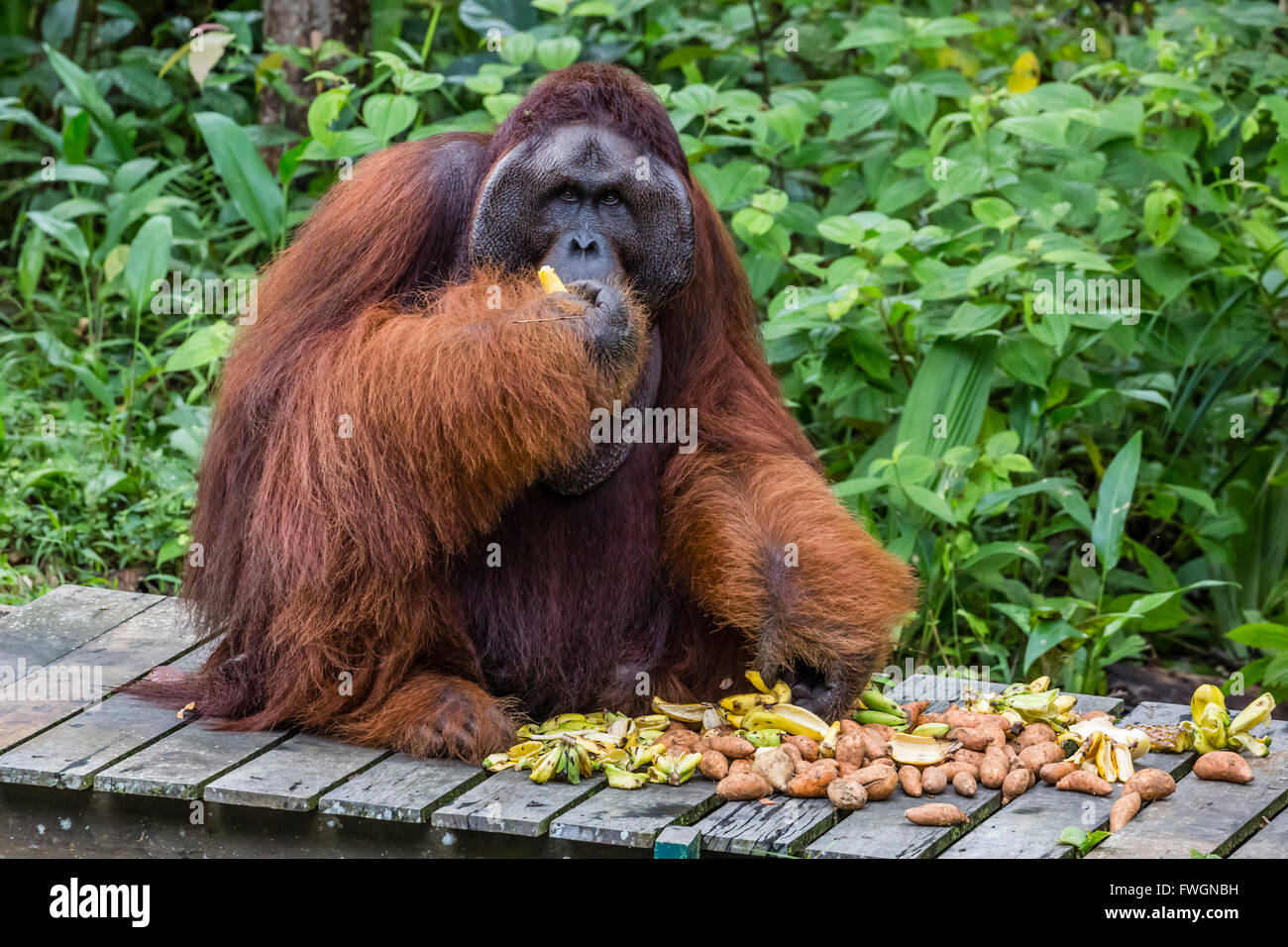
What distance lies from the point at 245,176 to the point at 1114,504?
2.94 m

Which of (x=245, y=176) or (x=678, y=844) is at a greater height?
(x=245, y=176)

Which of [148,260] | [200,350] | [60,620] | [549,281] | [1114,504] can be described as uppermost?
[148,260]

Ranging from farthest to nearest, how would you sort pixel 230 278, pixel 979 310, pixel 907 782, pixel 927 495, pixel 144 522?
pixel 230 278, pixel 144 522, pixel 979 310, pixel 927 495, pixel 907 782

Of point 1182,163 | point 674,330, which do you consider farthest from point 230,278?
point 1182,163

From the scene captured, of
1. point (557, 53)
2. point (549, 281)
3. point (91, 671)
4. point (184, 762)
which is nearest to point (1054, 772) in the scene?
point (549, 281)

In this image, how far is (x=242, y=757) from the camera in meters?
2.99

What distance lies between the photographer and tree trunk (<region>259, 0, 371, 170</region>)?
230 inches

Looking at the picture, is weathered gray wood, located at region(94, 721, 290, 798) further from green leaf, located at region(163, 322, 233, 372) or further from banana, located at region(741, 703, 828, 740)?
green leaf, located at region(163, 322, 233, 372)

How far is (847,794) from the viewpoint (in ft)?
9.16

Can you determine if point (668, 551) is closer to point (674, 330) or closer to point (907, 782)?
point (674, 330)

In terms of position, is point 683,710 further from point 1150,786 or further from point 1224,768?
point 1224,768

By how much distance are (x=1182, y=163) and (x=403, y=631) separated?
3.10 metres

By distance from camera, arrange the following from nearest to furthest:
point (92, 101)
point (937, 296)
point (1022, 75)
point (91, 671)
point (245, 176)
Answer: point (91, 671)
point (937, 296)
point (245, 176)
point (1022, 75)
point (92, 101)

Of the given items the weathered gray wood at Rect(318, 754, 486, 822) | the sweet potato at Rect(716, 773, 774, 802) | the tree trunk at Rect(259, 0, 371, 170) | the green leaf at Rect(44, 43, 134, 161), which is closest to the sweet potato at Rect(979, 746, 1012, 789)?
the sweet potato at Rect(716, 773, 774, 802)
